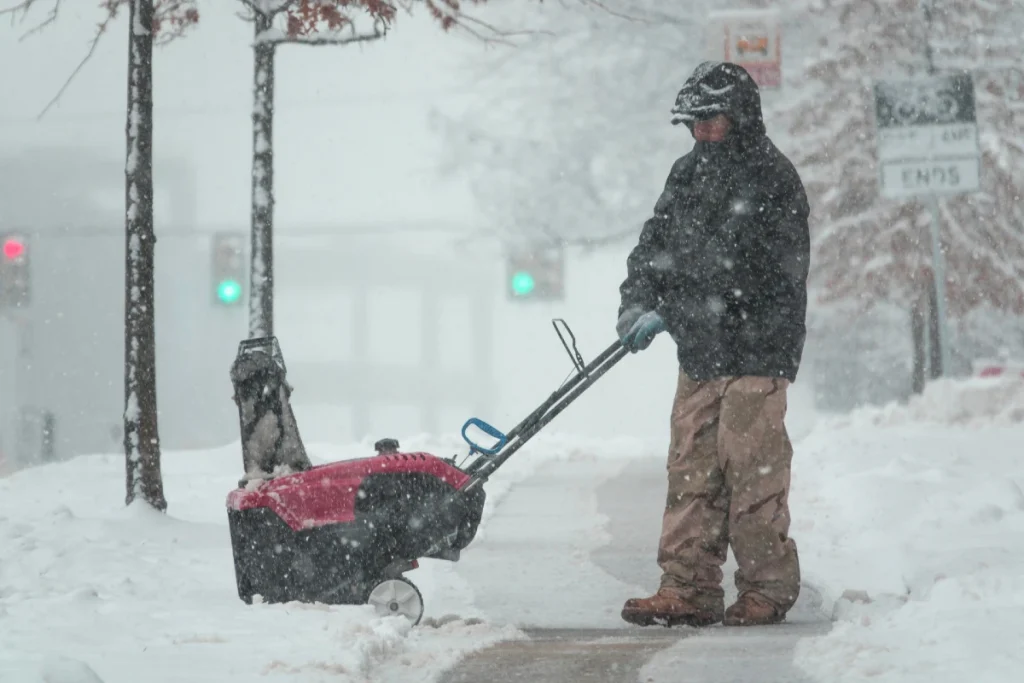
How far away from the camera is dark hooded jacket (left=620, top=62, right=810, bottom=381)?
5348mm

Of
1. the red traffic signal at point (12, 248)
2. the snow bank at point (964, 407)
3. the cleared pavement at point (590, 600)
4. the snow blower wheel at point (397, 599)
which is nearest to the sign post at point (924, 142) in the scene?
the cleared pavement at point (590, 600)

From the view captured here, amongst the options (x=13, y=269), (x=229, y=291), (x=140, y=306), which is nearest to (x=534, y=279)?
(x=229, y=291)

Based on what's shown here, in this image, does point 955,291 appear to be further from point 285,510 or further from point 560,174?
point 285,510

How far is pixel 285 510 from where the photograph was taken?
5070 millimetres

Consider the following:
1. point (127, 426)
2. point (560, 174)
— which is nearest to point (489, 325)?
point (560, 174)

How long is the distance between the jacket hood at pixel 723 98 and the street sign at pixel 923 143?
6514mm

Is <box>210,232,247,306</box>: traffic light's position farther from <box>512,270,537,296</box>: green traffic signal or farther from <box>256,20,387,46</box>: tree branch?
<box>256,20,387,46</box>: tree branch

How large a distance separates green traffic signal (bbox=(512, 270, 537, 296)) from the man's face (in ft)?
50.5

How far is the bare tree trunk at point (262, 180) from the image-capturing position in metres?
11.5

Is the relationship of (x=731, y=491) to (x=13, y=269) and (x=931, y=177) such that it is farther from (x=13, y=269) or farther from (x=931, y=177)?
(x=13, y=269)

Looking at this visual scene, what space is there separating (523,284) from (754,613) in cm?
1579

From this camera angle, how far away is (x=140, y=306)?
924cm

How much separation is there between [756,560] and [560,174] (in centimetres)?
2161

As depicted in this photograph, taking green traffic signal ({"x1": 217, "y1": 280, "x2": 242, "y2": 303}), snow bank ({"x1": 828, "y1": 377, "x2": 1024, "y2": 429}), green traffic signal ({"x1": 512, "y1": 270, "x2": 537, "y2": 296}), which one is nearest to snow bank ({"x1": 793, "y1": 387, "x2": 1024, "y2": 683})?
snow bank ({"x1": 828, "y1": 377, "x2": 1024, "y2": 429})
